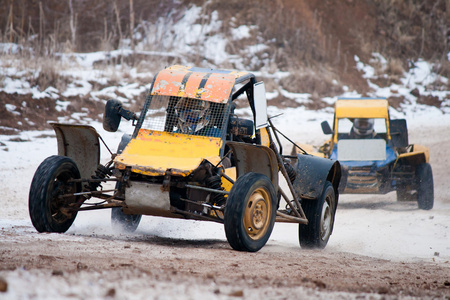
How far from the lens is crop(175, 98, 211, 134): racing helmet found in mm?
7684

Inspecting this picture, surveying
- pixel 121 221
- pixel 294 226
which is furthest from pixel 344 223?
pixel 121 221

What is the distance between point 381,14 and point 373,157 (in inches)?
854

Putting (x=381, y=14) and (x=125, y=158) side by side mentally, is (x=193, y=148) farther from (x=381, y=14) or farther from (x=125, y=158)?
(x=381, y=14)

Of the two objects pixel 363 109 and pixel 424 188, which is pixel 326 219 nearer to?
pixel 424 188

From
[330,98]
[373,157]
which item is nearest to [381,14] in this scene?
[330,98]

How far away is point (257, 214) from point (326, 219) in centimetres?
217

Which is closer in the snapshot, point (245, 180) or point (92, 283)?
point (92, 283)

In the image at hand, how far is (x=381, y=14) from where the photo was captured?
33000 mm

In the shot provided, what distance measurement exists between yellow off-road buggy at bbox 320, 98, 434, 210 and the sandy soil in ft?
17.3

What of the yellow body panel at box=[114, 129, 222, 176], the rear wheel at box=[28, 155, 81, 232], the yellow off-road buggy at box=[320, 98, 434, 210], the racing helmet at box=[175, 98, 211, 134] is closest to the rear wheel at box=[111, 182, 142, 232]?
the rear wheel at box=[28, 155, 81, 232]

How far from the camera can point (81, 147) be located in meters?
7.86

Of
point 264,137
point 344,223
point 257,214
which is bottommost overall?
point 344,223

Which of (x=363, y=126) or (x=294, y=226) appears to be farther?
(x=363, y=126)

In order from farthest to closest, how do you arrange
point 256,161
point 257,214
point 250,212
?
point 256,161 → point 257,214 → point 250,212
